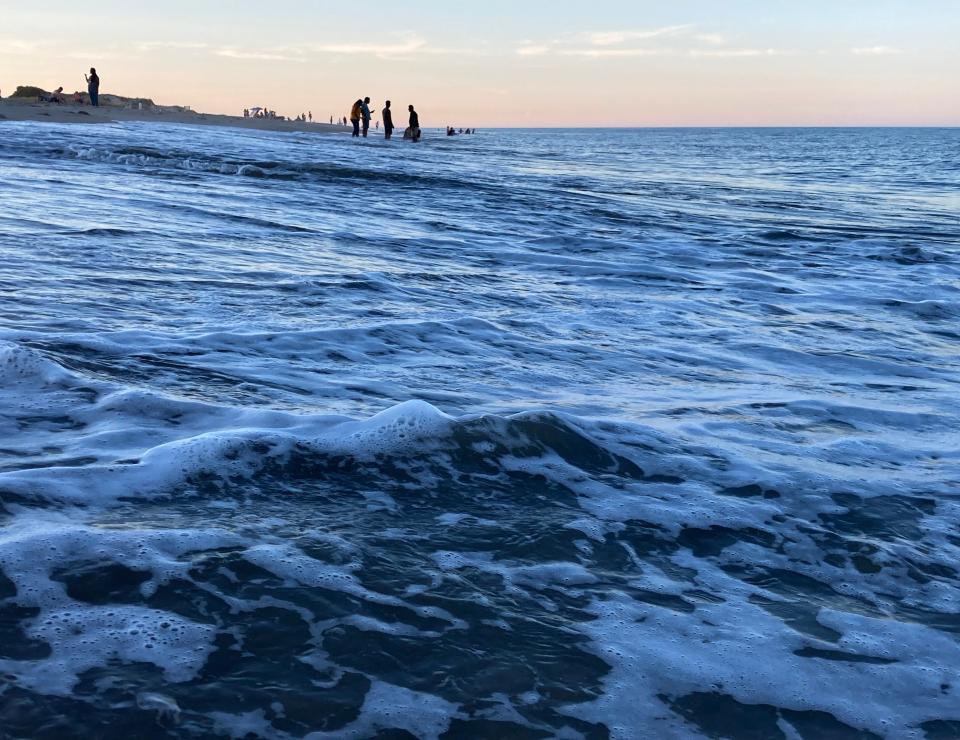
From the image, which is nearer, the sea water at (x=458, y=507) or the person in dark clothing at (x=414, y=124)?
the sea water at (x=458, y=507)

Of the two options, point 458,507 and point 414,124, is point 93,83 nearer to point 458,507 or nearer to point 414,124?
point 414,124

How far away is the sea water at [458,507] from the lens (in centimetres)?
192

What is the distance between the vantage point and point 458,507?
9.23 ft

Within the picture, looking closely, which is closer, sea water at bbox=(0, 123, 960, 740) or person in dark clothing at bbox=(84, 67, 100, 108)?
sea water at bbox=(0, 123, 960, 740)

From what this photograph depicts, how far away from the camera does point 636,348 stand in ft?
16.9

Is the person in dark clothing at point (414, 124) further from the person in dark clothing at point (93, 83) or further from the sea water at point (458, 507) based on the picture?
the sea water at point (458, 507)

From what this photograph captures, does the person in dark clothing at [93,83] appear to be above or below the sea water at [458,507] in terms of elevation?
above

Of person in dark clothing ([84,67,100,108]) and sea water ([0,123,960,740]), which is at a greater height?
person in dark clothing ([84,67,100,108])

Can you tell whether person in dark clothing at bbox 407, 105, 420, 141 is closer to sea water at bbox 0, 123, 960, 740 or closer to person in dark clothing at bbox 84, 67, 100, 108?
person in dark clothing at bbox 84, 67, 100, 108

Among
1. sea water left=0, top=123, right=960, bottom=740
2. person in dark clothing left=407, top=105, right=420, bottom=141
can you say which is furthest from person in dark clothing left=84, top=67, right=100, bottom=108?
sea water left=0, top=123, right=960, bottom=740

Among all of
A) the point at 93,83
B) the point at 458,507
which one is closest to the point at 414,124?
the point at 93,83

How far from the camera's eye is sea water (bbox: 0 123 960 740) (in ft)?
6.31

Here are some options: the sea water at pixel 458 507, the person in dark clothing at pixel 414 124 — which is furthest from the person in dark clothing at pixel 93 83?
the sea water at pixel 458 507

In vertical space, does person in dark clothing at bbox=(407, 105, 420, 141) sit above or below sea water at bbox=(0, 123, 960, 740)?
above
